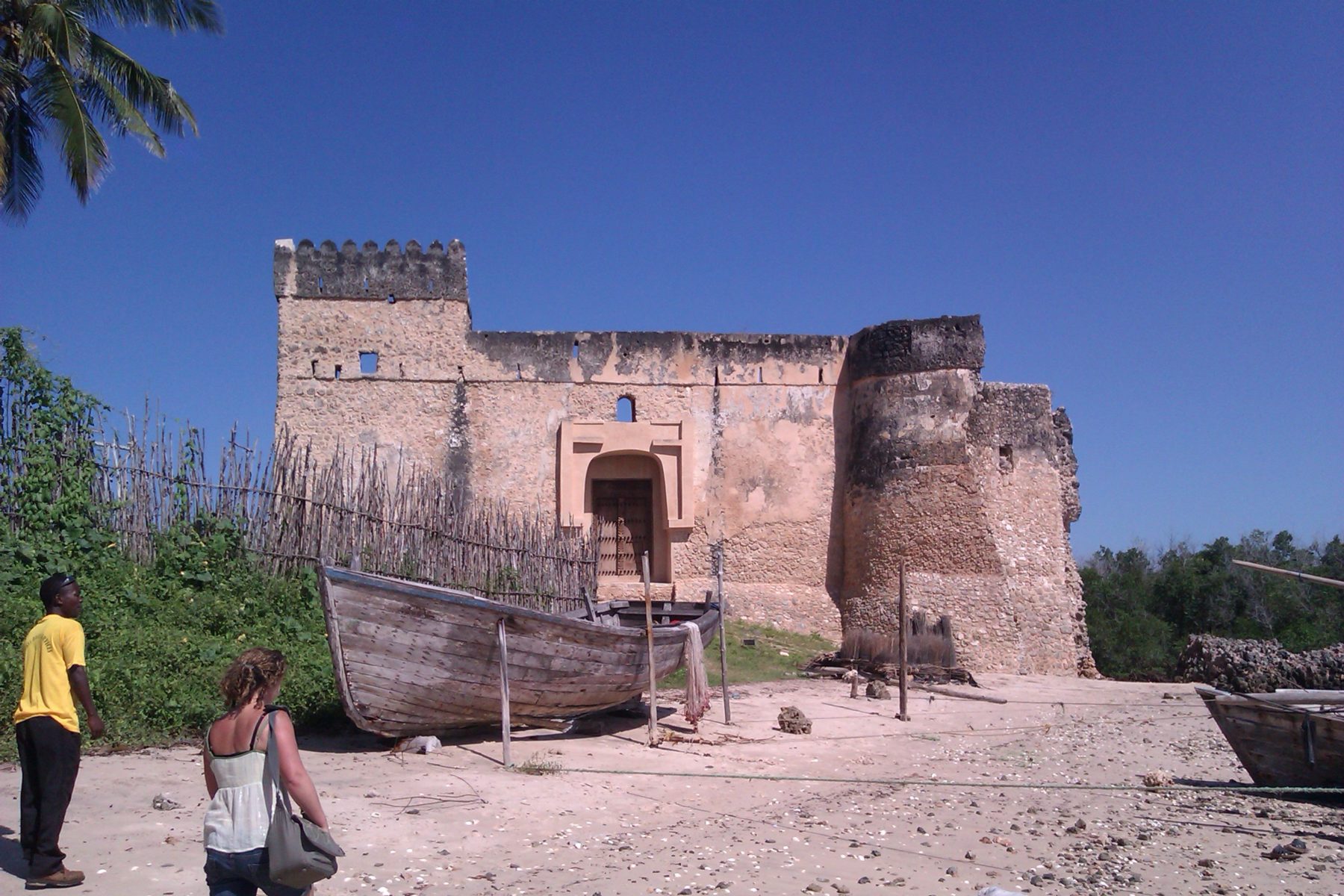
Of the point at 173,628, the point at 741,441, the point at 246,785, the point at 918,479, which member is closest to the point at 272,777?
the point at 246,785

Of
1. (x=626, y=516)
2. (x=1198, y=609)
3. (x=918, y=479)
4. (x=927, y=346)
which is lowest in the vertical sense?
(x=1198, y=609)

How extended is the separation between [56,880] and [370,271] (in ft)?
42.7

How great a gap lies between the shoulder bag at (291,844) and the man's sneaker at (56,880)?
5.96ft

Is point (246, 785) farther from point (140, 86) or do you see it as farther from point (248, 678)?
point (140, 86)

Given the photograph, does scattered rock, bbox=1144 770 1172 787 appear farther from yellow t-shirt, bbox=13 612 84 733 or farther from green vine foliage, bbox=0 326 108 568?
green vine foliage, bbox=0 326 108 568

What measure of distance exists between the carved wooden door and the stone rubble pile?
340 inches

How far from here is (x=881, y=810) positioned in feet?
20.7

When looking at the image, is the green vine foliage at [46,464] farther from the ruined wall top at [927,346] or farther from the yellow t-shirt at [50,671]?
the ruined wall top at [927,346]

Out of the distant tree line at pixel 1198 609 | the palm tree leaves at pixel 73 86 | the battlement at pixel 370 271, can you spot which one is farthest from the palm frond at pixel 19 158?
the distant tree line at pixel 1198 609

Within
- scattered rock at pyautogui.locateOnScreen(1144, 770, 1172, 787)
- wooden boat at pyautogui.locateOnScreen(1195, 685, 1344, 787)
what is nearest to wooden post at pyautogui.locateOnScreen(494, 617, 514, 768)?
scattered rock at pyautogui.locateOnScreen(1144, 770, 1172, 787)

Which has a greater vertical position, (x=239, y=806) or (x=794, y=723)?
(x=239, y=806)

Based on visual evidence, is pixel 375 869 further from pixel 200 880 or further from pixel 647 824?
pixel 647 824

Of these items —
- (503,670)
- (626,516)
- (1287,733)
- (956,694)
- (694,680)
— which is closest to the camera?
(1287,733)

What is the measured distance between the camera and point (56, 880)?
4.18m
